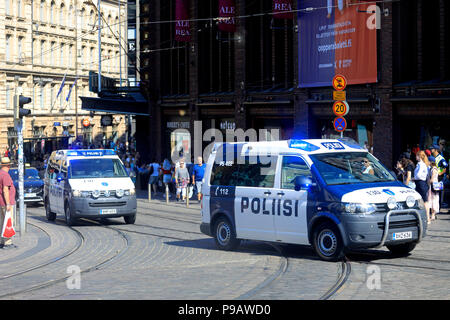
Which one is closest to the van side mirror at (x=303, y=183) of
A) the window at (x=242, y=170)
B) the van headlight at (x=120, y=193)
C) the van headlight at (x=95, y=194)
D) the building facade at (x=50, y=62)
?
the window at (x=242, y=170)

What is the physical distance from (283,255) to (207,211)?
2.15 metres

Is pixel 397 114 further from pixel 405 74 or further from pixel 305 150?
pixel 305 150

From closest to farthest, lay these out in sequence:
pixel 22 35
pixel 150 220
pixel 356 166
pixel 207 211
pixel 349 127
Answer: pixel 356 166, pixel 207 211, pixel 150 220, pixel 349 127, pixel 22 35

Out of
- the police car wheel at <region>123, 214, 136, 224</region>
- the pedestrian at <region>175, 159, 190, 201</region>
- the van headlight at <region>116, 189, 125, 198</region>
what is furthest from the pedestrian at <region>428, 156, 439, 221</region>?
the pedestrian at <region>175, 159, 190, 201</region>

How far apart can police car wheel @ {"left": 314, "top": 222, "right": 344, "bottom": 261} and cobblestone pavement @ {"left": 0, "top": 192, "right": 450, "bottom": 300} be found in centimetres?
19

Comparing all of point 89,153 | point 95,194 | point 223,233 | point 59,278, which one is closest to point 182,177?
point 89,153

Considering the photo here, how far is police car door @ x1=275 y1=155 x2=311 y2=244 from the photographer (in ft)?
44.1

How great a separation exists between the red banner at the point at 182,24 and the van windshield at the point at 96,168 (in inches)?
643

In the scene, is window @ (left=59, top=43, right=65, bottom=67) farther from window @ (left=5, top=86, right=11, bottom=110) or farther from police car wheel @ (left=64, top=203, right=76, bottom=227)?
police car wheel @ (left=64, top=203, right=76, bottom=227)

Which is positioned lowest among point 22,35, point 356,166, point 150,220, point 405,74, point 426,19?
point 150,220

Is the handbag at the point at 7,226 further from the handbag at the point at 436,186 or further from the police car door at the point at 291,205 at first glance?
the handbag at the point at 436,186

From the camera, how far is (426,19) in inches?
980
